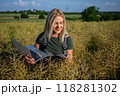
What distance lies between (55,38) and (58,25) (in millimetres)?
232

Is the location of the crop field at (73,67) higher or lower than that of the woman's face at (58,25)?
lower

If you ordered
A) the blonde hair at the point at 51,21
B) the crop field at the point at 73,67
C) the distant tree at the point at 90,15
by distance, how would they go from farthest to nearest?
the distant tree at the point at 90,15, the blonde hair at the point at 51,21, the crop field at the point at 73,67

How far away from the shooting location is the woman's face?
5.74 feet

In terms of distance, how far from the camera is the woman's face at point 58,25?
5.74 ft

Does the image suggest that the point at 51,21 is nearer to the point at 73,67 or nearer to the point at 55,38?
the point at 55,38

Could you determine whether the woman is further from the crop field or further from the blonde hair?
the crop field

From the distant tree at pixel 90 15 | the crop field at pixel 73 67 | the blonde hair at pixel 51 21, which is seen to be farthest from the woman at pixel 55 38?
the distant tree at pixel 90 15

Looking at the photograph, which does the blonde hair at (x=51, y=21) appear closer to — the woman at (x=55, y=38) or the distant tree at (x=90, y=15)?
the woman at (x=55, y=38)

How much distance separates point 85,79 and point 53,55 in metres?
0.69

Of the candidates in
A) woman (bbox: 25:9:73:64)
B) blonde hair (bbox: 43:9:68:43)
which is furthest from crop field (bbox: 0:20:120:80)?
blonde hair (bbox: 43:9:68:43)

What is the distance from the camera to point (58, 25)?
1.76 metres

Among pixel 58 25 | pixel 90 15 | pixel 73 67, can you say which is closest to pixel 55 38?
pixel 58 25

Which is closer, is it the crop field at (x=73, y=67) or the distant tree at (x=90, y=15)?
the crop field at (x=73, y=67)

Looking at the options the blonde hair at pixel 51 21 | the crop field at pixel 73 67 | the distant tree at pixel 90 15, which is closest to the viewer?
the crop field at pixel 73 67
